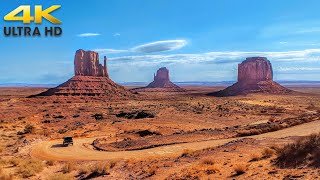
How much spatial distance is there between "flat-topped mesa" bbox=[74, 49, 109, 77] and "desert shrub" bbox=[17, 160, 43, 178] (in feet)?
279

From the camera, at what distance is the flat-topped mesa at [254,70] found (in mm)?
131875

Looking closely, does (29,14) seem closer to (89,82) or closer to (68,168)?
(68,168)

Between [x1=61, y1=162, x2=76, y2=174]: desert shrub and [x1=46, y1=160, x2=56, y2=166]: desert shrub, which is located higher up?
[x1=61, y1=162, x2=76, y2=174]: desert shrub

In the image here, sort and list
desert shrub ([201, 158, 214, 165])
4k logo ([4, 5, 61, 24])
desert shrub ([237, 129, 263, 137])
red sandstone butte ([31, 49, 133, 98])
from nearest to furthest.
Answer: desert shrub ([201, 158, 214, 165]) < 4k logo ([4, 5, 61, 24]) < desert shrub ([237, 129, 263, 137]) < red sandstone butte ([31, 49, 133, 98])

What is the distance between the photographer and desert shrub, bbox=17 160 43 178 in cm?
1945

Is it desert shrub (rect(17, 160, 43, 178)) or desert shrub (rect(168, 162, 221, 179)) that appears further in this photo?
desert shrub (rect(17, 160, 43, 178))

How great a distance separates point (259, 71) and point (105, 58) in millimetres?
59404

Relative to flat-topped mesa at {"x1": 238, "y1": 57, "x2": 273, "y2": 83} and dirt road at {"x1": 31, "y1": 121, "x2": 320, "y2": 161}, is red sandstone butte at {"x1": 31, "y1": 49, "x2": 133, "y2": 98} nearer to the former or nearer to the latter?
flat-topped mesa at {"x1": 238, "y1": 57, "x2": 273, "y2": 83}

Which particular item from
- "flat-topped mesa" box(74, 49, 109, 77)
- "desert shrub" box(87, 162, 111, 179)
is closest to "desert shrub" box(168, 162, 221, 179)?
"desert shrub" box(87, 162, 111, 179)

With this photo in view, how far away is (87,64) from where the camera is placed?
347 feet

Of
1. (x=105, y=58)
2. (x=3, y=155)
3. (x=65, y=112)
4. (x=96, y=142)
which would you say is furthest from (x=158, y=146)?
(x=105, y=58)

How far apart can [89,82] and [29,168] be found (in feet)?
263

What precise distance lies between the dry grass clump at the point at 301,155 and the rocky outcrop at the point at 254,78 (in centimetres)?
11086

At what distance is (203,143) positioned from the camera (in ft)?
88.7
